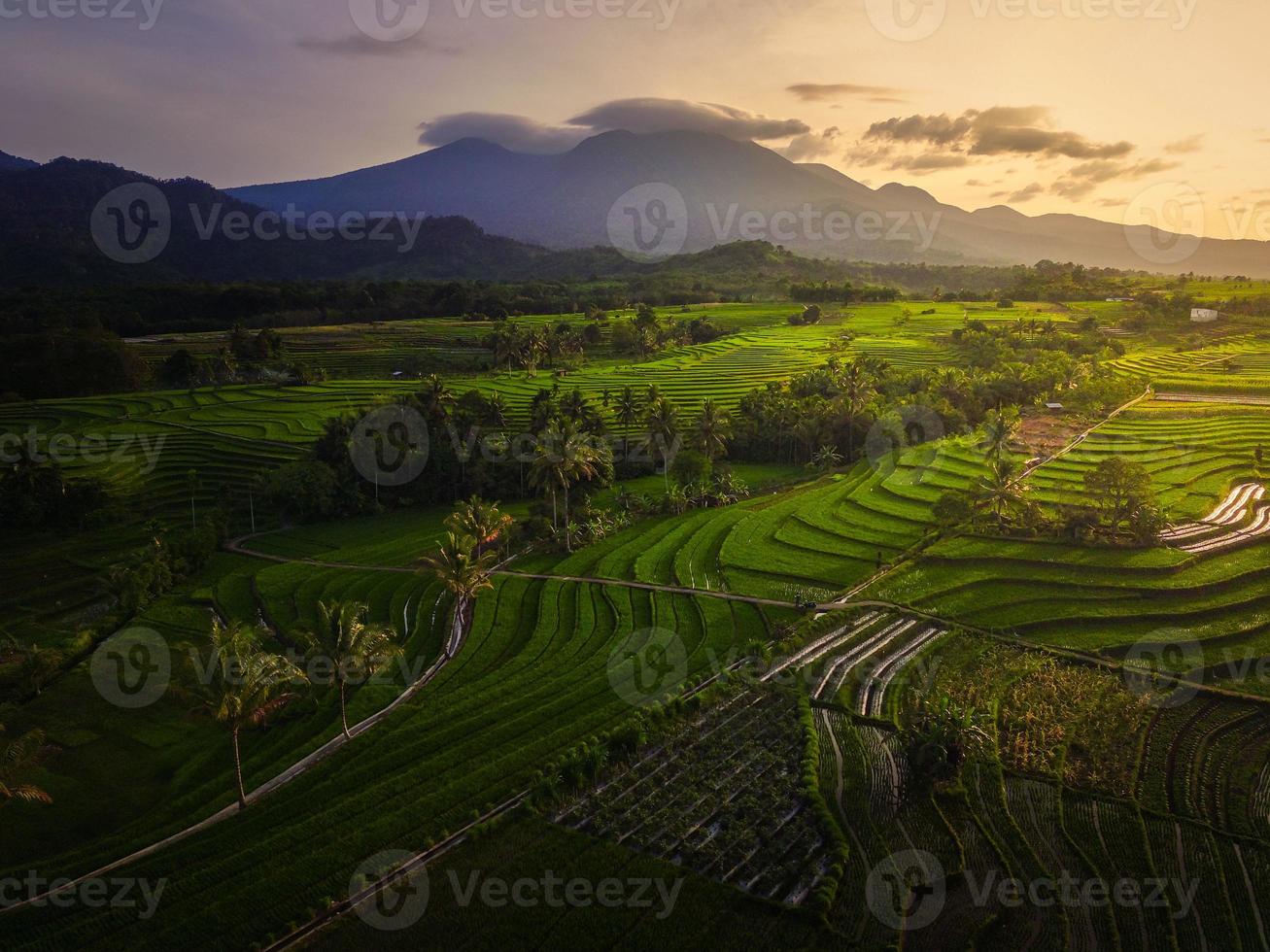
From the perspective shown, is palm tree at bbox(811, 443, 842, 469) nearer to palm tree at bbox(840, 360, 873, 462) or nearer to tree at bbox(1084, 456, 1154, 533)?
palm tree at bbox(840, 360, 873, 462)

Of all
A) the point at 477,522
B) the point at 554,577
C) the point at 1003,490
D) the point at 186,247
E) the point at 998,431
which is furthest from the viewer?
the point at 186,247

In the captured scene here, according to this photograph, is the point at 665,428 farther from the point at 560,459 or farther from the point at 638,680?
the point at 638,680

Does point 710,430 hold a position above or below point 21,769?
above

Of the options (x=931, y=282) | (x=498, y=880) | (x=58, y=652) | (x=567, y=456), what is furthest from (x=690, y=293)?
(x=498, y=880)

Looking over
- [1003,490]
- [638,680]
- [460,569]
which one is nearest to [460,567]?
[460,569]

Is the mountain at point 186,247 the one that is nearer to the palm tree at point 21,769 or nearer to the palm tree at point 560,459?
the palm tree at point 560,459

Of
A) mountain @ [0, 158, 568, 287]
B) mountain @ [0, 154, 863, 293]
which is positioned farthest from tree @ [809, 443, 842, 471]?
mountain @ [0, 158, 568, 287]

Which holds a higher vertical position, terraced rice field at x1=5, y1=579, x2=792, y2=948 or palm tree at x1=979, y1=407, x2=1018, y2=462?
palm tree at x1=979, y1=407, x2=1018, y2=462
